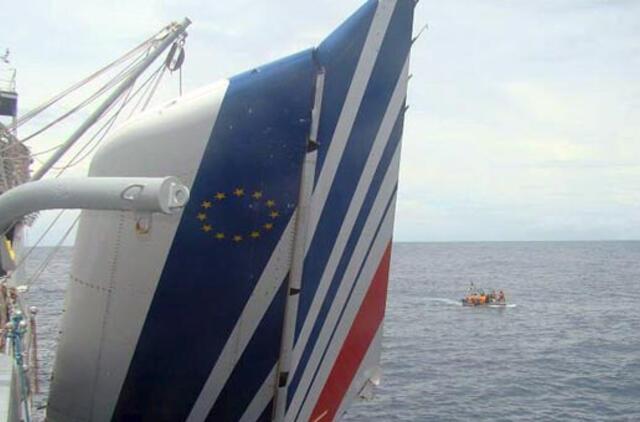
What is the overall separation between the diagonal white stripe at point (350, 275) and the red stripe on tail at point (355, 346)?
36 cm

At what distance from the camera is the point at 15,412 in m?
7.33

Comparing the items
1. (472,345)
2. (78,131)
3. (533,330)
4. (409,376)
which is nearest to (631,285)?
(533,330)

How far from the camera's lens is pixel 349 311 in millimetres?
8328

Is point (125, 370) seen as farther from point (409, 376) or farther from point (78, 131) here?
point (409, 376)

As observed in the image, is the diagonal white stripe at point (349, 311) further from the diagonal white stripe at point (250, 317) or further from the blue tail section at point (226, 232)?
the blue tail section at point (226, 232)

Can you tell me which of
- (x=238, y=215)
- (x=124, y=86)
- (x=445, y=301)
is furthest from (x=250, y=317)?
(x=445, y=301)

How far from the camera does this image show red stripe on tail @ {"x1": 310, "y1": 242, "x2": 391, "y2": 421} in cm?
838

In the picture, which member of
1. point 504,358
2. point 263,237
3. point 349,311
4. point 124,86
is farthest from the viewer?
point 504,358

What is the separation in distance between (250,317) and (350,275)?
5.37 ft

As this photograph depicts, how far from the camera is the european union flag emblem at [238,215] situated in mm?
6953

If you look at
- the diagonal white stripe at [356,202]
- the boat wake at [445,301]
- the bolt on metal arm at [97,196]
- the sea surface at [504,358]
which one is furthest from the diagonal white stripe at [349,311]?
the boat wake at [445,301]

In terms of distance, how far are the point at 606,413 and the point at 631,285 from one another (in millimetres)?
69947

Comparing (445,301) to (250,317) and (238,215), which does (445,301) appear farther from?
(238,215)

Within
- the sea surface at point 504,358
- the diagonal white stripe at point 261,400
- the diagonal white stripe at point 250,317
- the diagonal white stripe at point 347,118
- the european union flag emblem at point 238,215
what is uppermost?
the diagonal white stripe at point 347,118
